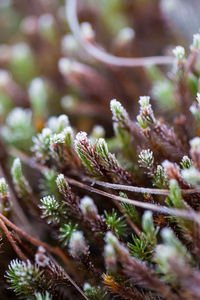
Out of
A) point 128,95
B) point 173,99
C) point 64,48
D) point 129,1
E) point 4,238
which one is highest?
point 129,1

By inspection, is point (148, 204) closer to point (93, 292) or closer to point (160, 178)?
point (160, 178)

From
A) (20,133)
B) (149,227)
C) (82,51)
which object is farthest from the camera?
(82,51)

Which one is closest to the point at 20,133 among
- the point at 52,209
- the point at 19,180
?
the point at 19,180

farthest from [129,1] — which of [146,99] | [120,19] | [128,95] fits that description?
[146,99]

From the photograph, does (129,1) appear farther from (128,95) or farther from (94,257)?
(94,257)

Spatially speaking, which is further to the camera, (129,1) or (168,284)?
(129,1)

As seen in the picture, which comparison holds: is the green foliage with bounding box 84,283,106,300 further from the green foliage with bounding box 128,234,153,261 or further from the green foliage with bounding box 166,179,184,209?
the green foliage with bounding box 166,179,184,209

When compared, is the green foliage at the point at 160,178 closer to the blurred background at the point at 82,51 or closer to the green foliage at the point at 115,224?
the green foliage at the point at 115,224

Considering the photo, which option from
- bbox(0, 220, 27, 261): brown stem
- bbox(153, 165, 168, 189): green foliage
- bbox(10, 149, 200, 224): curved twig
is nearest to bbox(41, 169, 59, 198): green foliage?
bbox(10, 149, 200, 224): curved twig

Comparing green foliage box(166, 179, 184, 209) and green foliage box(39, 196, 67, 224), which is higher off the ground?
green foliage box(39, 196, 67, 224)

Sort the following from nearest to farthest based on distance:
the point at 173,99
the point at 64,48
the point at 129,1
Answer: the point at 173,99, the point at 64,48, the point at 129,1

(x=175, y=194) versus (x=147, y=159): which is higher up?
(x=147, y=159)
